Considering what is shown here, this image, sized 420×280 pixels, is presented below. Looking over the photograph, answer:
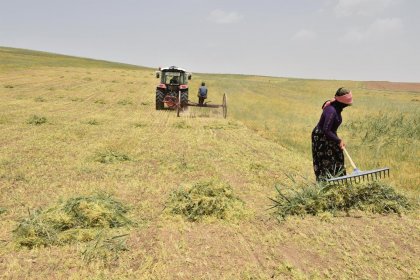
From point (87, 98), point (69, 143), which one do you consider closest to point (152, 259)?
point (69, 143)

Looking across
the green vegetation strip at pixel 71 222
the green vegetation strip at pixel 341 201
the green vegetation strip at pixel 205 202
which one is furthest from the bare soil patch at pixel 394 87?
the green vegetation strip at pixel 71 222

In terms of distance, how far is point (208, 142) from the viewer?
1229 centimetres

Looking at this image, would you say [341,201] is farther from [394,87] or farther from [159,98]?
[394,87]

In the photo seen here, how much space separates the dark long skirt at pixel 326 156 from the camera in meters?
6.39

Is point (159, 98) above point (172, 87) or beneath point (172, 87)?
beneath

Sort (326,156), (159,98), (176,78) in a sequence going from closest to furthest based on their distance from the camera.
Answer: (326,156)
(159,98)
(176,78)

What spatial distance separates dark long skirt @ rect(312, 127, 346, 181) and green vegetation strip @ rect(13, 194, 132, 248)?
3142mm

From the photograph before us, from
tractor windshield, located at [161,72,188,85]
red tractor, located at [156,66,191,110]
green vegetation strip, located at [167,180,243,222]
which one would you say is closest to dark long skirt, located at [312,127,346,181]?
green vegetation strip, located at [167,180,243,222]

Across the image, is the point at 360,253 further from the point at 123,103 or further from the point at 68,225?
the point at 123,103

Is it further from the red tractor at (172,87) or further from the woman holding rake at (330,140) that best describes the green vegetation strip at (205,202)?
the red tractor at (172,87)

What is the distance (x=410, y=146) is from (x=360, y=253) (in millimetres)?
8634

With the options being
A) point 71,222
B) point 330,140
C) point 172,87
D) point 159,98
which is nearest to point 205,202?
point 71,222

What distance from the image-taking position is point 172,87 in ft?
68.5

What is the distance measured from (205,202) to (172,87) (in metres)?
15.3
